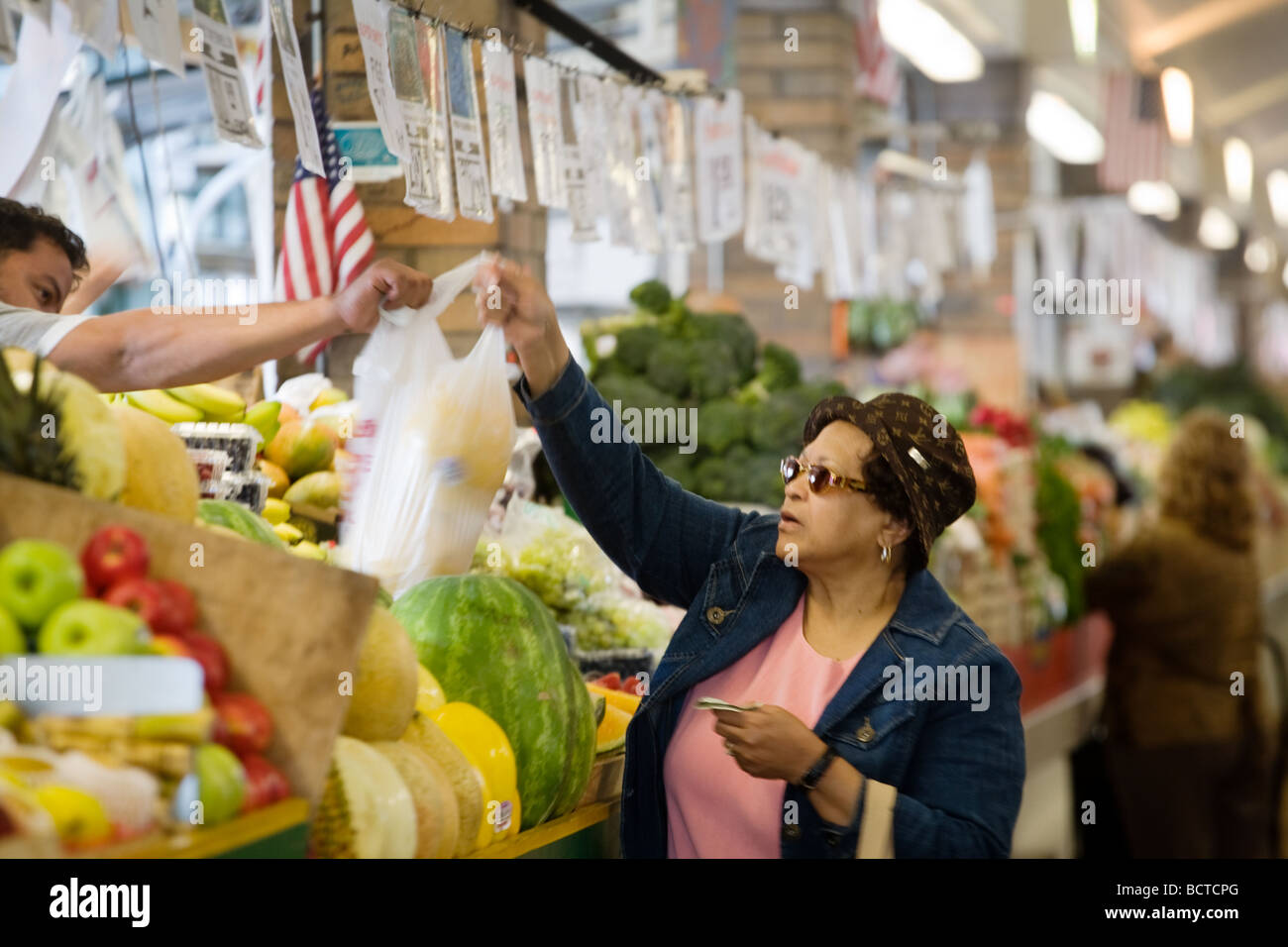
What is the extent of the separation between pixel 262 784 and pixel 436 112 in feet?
6.06

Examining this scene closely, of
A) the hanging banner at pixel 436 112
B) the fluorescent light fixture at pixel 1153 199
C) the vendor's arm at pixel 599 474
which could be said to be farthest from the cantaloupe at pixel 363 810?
the fluorescent light fixture at pixel 1153 199

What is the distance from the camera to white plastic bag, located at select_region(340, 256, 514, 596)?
2.33 metres

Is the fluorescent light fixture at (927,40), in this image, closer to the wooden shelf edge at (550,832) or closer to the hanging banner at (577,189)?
the hanging banner at (577,189)

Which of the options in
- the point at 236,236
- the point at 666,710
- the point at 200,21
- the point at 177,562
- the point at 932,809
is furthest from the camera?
the point at 236,236

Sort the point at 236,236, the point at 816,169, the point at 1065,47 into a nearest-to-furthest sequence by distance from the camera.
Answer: the point at 816,169
the point at 236,236
the point at 1065,47

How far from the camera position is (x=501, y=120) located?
314cm

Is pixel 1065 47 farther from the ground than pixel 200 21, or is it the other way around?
pixel 1065 47

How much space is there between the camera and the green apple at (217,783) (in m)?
1.33

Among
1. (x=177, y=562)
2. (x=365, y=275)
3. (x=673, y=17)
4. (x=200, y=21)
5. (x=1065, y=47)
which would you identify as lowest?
(x=177, y=562)

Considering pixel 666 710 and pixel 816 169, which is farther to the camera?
pixel 816 169

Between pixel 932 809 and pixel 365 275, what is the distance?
4.12 ft

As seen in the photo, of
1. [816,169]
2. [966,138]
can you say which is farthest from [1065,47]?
[816,169]
